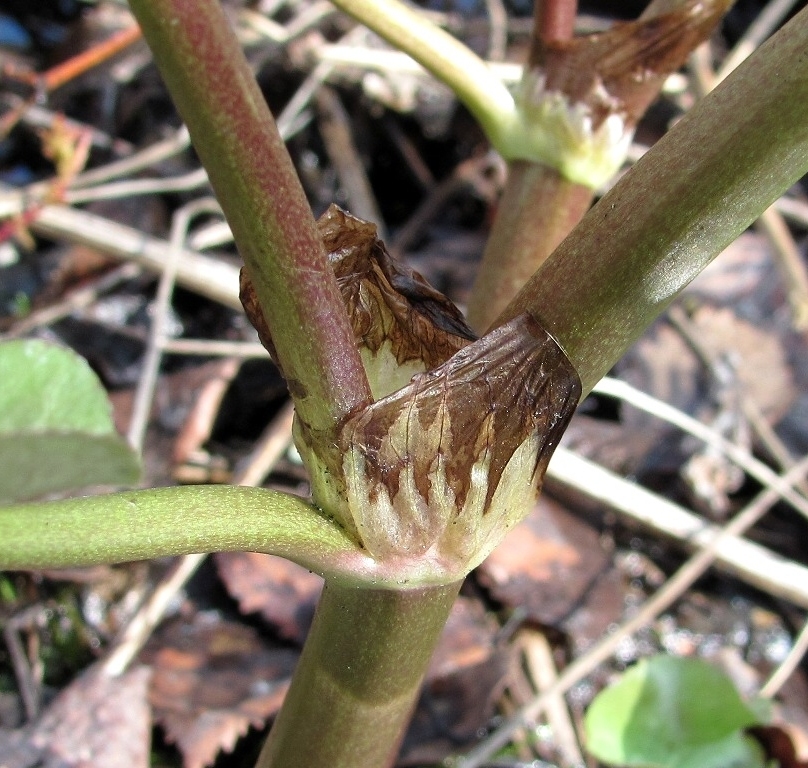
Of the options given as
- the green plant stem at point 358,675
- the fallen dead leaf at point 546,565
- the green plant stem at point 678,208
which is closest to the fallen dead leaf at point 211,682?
the fallen dead leaf at point 546,565

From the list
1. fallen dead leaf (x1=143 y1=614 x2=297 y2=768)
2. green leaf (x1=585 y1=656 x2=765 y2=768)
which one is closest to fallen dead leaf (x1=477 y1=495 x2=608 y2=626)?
green leaf (x1=585 y1=656 x2=765 y2=768)

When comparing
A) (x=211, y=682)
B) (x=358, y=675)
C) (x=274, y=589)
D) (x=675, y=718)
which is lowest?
(x=358, y=675)

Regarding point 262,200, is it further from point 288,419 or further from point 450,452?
point 288,419

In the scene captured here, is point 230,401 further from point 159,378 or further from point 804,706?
point 804,706

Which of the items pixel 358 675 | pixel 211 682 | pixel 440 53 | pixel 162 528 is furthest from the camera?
pixel 211 682

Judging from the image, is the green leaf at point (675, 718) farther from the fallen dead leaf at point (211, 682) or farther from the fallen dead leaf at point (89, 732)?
the fallen dead leaf at point (89, 732)

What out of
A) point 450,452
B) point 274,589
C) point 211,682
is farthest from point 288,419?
point 450,452
